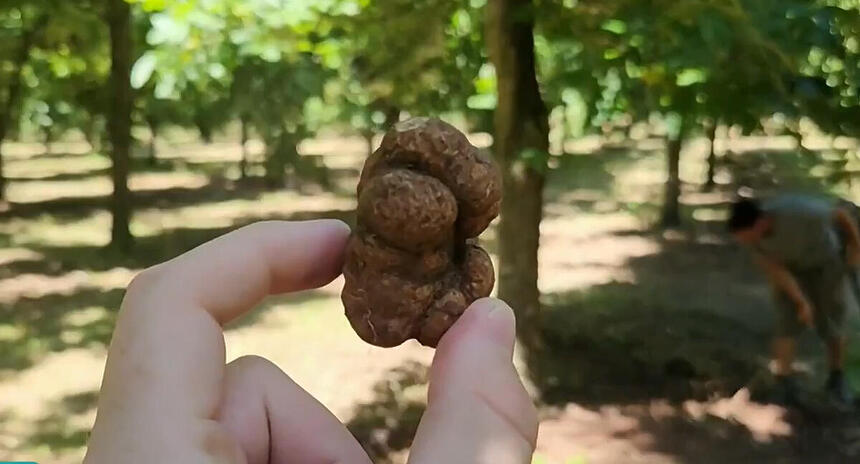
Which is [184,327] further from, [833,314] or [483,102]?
[833,314]

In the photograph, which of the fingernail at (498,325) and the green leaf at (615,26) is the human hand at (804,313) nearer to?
the green leaf at (615,26)

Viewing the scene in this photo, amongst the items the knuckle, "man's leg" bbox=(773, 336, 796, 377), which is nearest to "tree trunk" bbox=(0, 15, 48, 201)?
"man's leg" bbox=(773, 336, 796, 377)

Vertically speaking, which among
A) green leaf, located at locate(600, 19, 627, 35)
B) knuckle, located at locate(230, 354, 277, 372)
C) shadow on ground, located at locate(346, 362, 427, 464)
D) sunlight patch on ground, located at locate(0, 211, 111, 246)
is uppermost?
green leaf, located at locate(600, 19, 627, 35)

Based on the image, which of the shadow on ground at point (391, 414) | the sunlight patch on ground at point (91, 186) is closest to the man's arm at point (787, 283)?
the shadow on ground at point (391, 414)

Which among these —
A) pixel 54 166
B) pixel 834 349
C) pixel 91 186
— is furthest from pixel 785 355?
pixel 54 166

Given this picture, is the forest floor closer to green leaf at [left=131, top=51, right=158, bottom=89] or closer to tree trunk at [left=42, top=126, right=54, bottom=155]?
green leaf at [left=131, top=51, right=158, bottom=89]

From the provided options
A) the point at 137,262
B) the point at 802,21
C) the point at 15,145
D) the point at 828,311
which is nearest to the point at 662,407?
the point at 828,311
